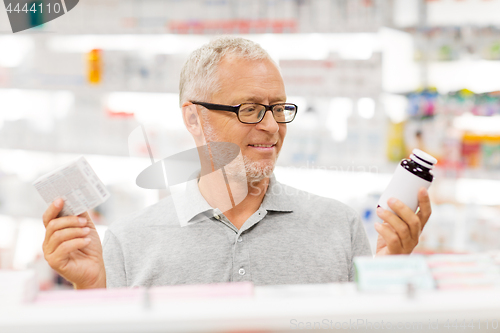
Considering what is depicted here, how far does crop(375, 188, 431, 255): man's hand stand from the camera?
0.93 metres

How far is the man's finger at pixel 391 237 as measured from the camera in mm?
976

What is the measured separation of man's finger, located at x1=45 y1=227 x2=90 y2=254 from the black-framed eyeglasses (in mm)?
592

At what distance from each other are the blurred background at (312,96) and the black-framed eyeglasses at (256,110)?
1.16 meters

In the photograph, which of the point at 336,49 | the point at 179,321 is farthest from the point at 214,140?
the point at 336,49

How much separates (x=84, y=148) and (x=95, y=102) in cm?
35

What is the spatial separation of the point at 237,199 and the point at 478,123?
179 centimetres

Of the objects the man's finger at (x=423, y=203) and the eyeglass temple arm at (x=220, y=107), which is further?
Result: the eyeglass temple arm at (x=220, y=107)

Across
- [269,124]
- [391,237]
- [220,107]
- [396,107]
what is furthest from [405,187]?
[396,107]

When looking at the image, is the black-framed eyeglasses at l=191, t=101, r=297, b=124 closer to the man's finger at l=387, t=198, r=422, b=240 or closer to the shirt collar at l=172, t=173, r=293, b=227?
the shirt collar at l=172, t=173, r=293, b=227

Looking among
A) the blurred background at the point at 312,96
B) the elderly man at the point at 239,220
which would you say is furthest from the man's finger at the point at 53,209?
the blurred background at the point at 312,96

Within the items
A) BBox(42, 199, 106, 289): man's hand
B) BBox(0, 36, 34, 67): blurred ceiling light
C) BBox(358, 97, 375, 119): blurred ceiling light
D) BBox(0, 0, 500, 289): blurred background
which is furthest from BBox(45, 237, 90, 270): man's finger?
BBox(0, 36, 34, 67): blurred ceiling light

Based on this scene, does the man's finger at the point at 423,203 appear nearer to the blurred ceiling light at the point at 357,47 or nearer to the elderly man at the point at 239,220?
the elderly man at the point at 239,220

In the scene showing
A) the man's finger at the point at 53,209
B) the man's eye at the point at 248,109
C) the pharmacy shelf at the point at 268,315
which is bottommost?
the man's finger at the point at 53,209

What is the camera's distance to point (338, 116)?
8.44 feet
